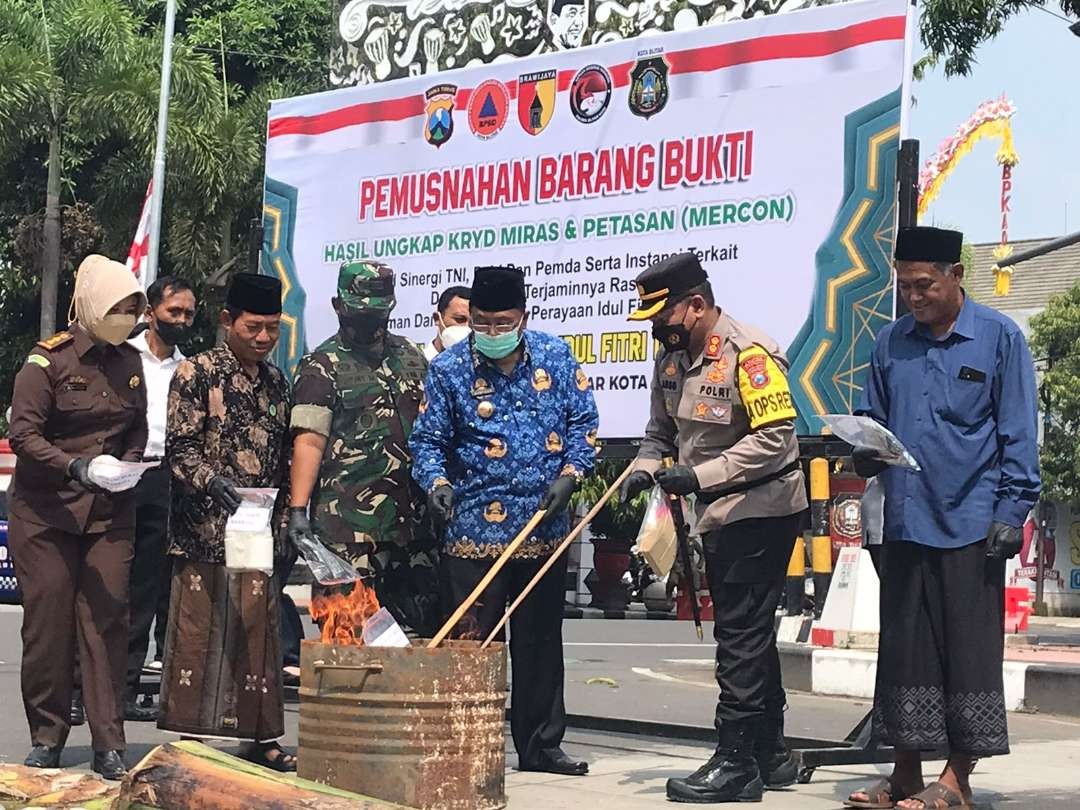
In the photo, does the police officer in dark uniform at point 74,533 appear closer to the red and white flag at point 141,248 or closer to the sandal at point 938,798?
the sandal at point 938,798

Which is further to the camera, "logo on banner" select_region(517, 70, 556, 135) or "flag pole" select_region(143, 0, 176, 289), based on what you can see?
"flag pole" select_region(143, 0, 176, 289)

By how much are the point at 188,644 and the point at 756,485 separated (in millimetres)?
2126

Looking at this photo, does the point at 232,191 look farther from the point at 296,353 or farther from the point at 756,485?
the point at 756,485

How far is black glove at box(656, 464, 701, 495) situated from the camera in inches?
247

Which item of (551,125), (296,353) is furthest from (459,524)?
(296,353)

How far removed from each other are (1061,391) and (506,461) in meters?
31.1

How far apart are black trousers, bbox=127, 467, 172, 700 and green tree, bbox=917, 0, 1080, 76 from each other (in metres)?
10.7

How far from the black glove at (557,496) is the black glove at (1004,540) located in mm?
1461

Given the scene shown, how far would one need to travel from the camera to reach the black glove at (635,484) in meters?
6.34

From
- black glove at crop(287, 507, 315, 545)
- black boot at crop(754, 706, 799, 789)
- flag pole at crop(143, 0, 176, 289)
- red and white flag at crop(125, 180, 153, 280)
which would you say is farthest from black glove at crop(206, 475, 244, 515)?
flag pole at crop(143, 0, 176, 289)

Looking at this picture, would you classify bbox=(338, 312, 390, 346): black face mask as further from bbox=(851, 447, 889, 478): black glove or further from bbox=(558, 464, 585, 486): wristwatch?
bbox=(851, 447, 889, 478): black glove

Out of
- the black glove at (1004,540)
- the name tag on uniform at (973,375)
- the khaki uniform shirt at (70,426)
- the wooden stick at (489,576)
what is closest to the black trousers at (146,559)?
the khaki uniform shirt at (70,426)

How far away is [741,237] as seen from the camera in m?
8.75

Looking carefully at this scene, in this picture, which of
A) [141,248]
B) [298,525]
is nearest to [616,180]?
[298,525]
